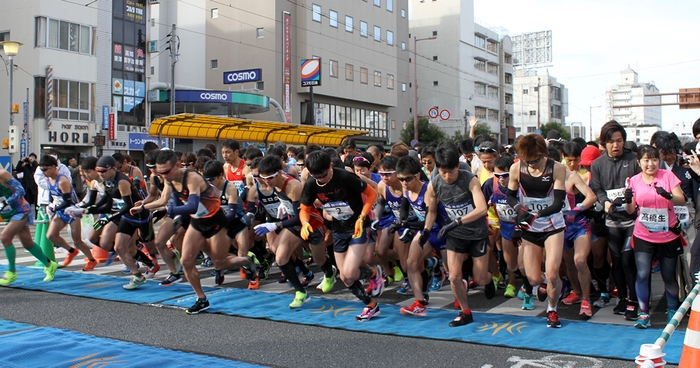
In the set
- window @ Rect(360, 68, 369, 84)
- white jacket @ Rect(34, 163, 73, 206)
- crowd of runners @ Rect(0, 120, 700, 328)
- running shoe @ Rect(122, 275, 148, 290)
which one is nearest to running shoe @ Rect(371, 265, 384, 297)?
crowd of runners @ Rect(0, 120, 700, 328)

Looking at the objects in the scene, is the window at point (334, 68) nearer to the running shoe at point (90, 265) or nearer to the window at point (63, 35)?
the window at point (63, 35)

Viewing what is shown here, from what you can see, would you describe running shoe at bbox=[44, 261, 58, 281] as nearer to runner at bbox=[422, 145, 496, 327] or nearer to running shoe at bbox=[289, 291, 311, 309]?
running shoe at bbox=[289, 291, 311, 309]

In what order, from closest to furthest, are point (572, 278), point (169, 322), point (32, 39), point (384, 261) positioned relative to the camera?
point (169, 322) → point (572, 278) → point (384, 261) → point (32, 39)

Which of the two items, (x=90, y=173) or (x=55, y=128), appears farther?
(x=55, y=128)

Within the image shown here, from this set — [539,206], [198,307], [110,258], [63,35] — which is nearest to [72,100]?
[63,35]

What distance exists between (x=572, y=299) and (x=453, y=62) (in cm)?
6955

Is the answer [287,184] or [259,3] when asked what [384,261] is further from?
[259,3]

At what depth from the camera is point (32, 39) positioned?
30875 mm

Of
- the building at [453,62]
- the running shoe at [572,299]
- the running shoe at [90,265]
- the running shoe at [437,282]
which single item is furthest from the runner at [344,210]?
the building at [453,62]

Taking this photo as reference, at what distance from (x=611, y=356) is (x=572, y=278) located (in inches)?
81.8

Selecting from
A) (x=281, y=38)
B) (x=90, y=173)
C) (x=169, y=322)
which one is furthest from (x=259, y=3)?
(x=169, y=322)

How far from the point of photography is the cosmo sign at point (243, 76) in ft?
134

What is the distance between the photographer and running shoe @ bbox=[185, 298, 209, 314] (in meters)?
7.09

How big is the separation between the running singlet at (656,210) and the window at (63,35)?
31.4m
